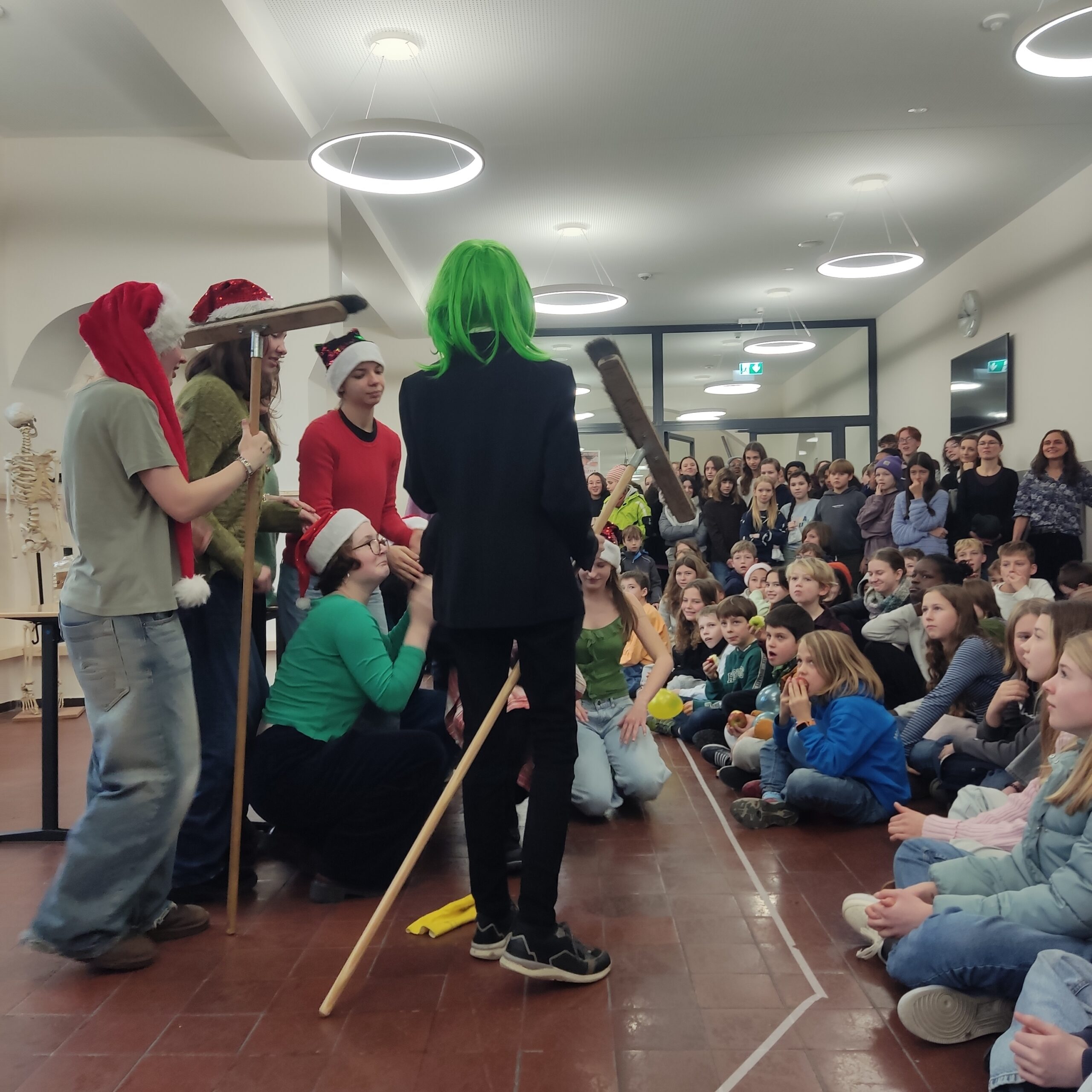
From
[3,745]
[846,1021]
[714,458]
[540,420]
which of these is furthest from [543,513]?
[714,458]

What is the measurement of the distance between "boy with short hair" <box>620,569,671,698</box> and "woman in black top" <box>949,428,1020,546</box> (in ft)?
8.74

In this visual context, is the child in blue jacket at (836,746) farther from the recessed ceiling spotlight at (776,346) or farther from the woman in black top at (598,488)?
the recessed ceiling spotlight at (776,346)

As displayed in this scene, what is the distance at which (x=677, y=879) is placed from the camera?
274 cm

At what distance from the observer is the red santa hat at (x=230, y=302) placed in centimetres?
258

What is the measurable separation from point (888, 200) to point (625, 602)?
213 inches

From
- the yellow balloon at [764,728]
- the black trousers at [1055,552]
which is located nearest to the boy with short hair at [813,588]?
the yellow balloon at [764,728]

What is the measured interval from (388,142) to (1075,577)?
15.0ft

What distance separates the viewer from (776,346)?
10281 millimetres

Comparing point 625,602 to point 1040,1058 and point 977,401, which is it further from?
point 977,401

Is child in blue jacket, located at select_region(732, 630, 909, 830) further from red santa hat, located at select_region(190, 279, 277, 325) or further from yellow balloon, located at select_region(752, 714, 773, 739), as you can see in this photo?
red santa hat, located at select_region(190, 279, 277, 325)

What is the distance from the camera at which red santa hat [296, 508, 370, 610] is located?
2719 mm

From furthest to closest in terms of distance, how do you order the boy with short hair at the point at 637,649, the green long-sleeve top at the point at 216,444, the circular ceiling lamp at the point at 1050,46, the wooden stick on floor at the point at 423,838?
the boy with short hair at the point at 637,649, the circular ceiling lamp at the point at 1050,46, the green long-sleeve top at the point at 216,444, the wooden stick on floor at the point at 423,838

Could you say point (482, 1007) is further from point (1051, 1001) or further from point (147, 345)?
point (147, 345)

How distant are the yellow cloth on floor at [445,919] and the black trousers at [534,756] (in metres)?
0.24
